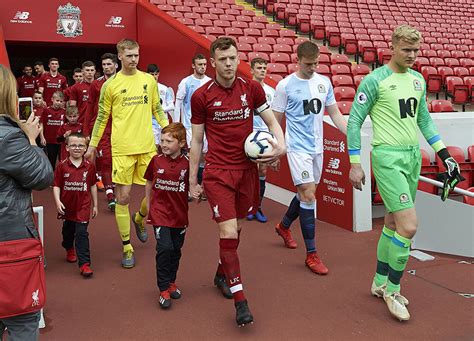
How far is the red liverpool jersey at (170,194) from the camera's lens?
405cm

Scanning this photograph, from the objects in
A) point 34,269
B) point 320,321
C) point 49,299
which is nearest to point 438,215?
point 320,321

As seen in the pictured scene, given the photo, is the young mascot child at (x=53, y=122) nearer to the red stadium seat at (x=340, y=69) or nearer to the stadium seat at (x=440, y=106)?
the red stadium seat at (x=340, y=69)

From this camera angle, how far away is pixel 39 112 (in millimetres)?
8219

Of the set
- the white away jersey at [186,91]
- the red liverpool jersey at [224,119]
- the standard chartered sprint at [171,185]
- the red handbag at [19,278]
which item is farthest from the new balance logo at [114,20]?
the red handbag at [19,278]

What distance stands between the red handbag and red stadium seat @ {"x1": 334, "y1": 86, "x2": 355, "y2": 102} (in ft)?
25.6

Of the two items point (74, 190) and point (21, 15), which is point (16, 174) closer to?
point (74, 190)

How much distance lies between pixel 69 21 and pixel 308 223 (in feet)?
35.4

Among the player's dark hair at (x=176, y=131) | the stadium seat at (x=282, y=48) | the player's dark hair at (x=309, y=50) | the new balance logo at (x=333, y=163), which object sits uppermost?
the player's dark hair at (x=309, y=50)

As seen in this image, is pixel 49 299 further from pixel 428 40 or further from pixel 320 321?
pixel 428 40

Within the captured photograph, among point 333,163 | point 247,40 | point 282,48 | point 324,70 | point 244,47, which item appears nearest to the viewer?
point 333,163

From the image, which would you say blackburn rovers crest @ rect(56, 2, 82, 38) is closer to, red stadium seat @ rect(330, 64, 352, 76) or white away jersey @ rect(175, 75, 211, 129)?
red stadium seat @ rect(330, 64, 352, 76)

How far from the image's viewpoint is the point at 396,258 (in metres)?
3.81

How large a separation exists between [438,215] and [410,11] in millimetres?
16544

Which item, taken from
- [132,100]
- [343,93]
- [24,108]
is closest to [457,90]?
[343,93]
